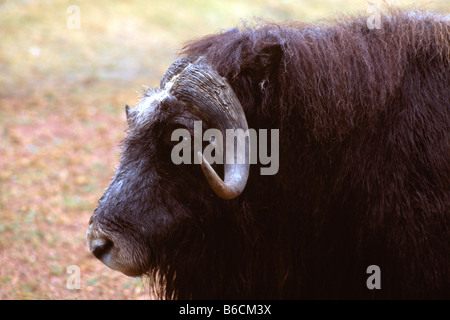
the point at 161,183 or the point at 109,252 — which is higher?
the point at 161,183

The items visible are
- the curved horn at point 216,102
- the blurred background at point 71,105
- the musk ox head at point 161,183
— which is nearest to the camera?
the curved horn at point 216,102

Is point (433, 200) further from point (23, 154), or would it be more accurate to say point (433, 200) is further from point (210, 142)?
point (23, 154)

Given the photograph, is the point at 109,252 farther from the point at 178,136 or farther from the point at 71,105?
the point at 71,105

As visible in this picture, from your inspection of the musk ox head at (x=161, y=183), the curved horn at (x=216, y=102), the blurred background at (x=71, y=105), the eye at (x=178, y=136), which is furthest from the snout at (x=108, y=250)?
the blurred background at (x=71, y=105)

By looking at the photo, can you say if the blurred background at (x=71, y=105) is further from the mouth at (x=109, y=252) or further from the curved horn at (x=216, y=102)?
the mouth at (x=109, y=252)

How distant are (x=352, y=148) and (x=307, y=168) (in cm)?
29

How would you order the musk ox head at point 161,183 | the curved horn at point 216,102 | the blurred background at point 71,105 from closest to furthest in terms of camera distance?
the curved horn at point 216,102
the musk ox head at point 161,183
the blurred background at point 71,105

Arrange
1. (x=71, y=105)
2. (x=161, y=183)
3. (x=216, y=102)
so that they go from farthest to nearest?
(x=71, y=105) → (x=161, y=183) → (x=216, y=102)

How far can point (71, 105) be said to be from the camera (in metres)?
10.8

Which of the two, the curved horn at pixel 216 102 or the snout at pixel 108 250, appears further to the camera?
the snout at pixel 108 250

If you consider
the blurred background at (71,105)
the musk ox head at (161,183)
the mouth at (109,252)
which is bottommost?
the mouth at (109,252)

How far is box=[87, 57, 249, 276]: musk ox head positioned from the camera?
3.04m

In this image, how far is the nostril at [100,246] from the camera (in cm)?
307

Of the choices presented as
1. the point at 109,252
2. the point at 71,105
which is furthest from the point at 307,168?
the point at 71,105
